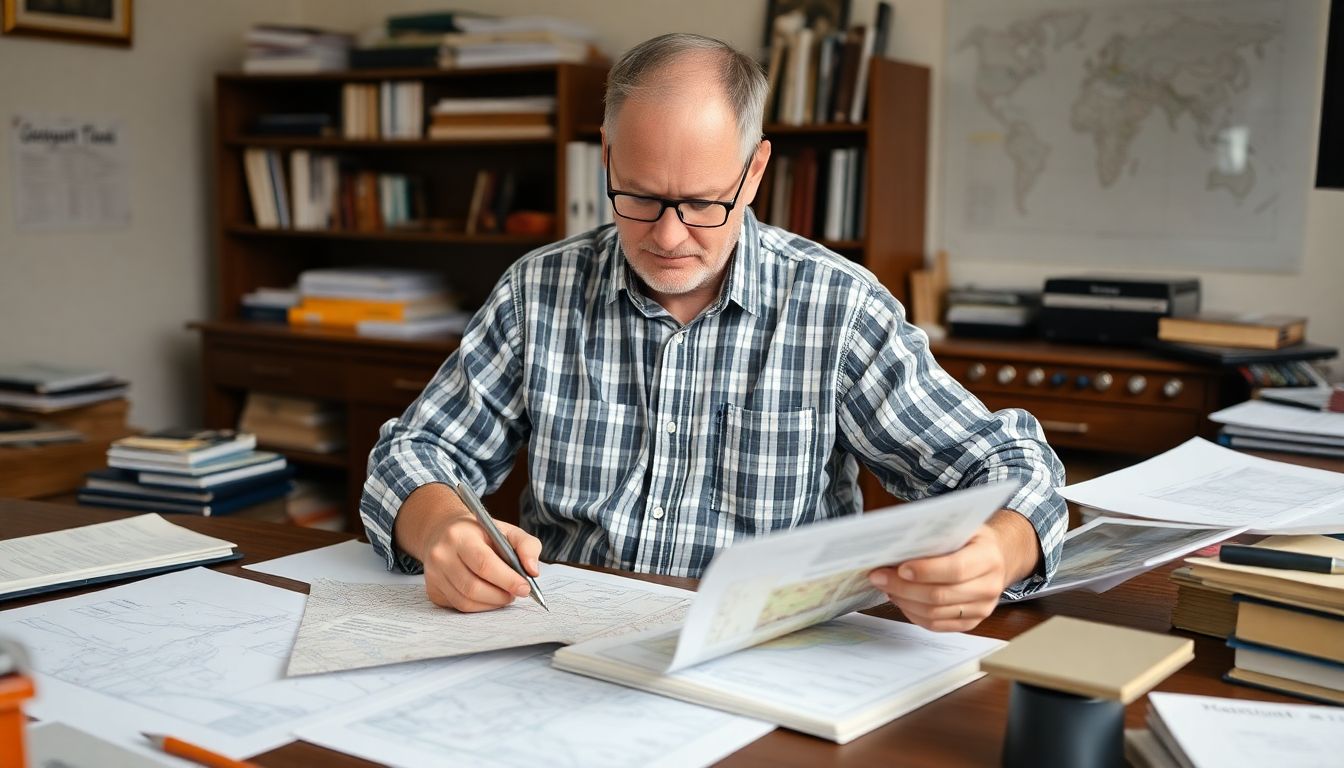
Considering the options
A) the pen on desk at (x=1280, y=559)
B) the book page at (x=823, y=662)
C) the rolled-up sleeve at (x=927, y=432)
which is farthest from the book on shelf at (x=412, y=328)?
the pen on desk at (x=1280, y=559)

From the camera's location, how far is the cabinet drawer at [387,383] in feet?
12.0

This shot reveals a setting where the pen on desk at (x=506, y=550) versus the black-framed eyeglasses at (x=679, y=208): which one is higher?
the black-framed eyeglasses at (x=679, y=208)

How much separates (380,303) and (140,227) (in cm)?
94

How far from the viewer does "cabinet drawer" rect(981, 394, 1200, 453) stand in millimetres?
2814

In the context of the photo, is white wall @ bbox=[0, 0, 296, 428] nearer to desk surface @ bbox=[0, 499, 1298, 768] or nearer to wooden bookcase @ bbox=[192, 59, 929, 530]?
wooden bookcase @ bbox=[192, 59, 929, 530]

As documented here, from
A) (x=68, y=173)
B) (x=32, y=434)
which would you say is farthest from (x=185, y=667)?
(x=68, y=173)

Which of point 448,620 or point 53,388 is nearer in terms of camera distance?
point 448,620

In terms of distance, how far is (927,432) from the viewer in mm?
1500

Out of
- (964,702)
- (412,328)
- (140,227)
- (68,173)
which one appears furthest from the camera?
(140,227)

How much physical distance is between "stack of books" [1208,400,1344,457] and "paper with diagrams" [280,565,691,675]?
1.24 meters

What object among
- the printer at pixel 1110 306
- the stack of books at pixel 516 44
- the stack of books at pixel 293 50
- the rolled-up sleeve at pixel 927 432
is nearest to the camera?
the rolled-up sleeve at pixel 927 432

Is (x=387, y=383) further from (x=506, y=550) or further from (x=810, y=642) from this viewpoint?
(x=810, y=642)

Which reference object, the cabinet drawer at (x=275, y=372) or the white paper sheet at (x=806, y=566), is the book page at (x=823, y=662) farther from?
the cabinet drawer at (x=275, y=372)

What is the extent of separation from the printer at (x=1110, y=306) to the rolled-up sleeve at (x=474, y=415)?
1.75 m
